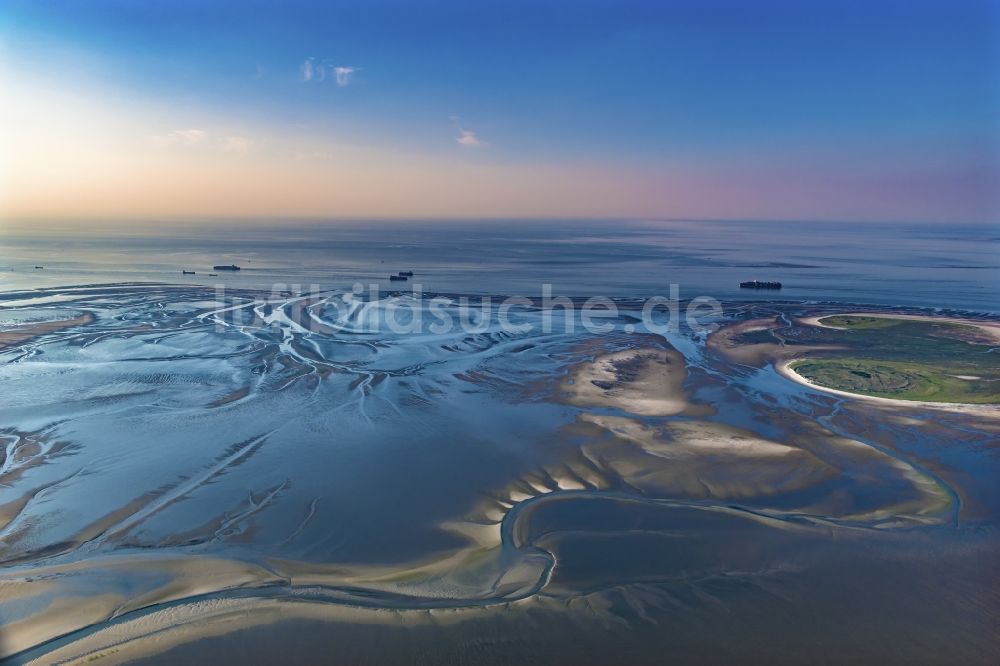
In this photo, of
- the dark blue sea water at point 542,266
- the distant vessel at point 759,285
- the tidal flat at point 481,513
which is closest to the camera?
the tidal flat at point 481,513

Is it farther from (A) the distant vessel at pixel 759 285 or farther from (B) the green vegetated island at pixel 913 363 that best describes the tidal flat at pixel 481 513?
(A) the distant vessel at pixel 759 285

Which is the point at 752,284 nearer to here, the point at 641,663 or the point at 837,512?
the point at 837,512

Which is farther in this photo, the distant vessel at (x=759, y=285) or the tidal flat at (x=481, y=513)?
the distant vessel at (x=759, y=285)

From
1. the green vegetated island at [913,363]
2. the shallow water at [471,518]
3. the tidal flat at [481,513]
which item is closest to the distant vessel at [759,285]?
the green vegetated island at [913,363]

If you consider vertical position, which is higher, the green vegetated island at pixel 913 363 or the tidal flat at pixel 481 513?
the green vegetated island at pixel 913 363

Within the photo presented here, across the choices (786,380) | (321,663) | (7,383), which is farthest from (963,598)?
(7,383)

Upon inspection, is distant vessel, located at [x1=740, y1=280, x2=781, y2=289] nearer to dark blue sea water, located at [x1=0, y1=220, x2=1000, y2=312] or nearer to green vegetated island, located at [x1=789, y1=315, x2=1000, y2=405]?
dark blue sea water, located at [x1=0, y1=220, x2=1000, y2=312]

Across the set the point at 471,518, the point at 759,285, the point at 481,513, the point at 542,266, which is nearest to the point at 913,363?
the point at 481,513
